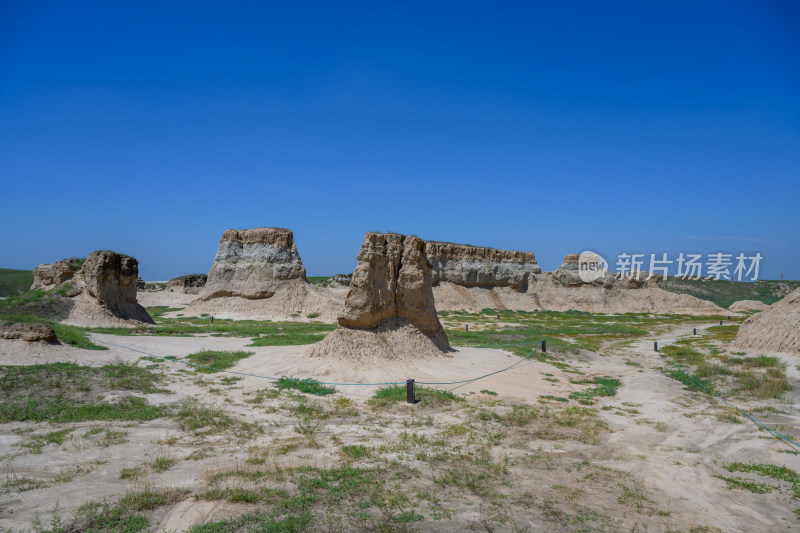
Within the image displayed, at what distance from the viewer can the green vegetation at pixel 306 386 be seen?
10.9 m

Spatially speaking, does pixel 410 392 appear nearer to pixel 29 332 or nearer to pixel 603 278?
pixel 29 332

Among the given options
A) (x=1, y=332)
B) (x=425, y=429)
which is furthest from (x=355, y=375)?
(x=1, y=332)

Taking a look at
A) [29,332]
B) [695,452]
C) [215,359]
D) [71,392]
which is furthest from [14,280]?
[695,452]

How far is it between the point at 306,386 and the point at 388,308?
451 cm

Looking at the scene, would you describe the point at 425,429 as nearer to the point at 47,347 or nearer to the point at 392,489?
the point at 392,489

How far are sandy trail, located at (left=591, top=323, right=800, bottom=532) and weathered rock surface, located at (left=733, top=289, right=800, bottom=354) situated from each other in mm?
8526

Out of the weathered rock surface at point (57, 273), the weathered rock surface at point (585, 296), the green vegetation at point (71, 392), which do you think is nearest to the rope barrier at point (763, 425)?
the green vegetation at point (71, 392)

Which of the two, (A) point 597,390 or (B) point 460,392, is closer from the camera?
(B) point 460,392

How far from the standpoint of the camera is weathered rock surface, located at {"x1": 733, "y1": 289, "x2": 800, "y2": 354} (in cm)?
1747

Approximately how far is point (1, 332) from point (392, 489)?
13.2 metres

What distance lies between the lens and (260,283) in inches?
1583

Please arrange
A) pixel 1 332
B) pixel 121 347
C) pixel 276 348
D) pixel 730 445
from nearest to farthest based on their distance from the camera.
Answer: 1. pixel 730 445
2. pixel 1 332
3. pixel 121 347
4. pixel 276 348

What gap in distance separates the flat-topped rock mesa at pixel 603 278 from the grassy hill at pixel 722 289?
39.2 meters

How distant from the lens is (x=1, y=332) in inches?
490
